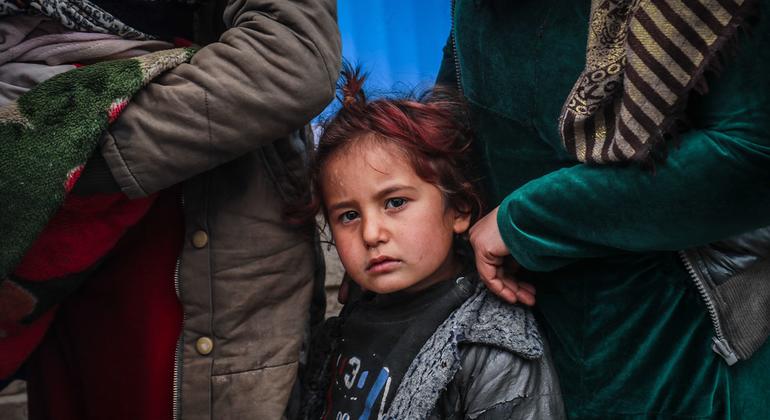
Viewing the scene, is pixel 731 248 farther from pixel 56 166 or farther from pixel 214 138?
pixel 56 166

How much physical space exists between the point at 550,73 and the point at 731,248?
43 centimetres

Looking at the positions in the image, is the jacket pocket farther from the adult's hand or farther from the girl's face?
the adult's hand

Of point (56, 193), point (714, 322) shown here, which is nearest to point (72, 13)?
point (56, 193)

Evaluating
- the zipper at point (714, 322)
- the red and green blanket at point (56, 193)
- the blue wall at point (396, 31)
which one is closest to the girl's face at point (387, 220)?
the red and green blanket at point (56, 193)

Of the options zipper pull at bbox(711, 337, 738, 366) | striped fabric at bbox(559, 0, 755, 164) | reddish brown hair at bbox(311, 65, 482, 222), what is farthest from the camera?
reddish brown hair at bbox(311, 65, 482, 222)

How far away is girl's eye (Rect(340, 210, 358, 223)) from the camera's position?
1611 mm

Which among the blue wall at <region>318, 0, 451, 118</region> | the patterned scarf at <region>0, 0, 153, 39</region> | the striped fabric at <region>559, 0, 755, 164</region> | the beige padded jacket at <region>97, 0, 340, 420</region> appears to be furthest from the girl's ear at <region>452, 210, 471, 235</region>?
the blue wall at <region>318, 0, 451, 118</region>

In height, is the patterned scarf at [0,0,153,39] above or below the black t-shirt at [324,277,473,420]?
above

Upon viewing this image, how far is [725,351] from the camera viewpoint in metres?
1.11

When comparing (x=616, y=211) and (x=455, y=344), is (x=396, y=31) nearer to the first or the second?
(x=455, y=344)

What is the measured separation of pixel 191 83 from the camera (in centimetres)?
129

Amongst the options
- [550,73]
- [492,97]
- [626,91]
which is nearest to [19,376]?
[492,97]

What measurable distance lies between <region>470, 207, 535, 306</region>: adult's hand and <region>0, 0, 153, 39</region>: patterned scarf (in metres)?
0.86

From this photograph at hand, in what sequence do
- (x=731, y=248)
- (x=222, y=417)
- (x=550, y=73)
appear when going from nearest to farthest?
1. (x=731, y=248)
2. (x=550, y=73)
3. (x=222, y=417)
